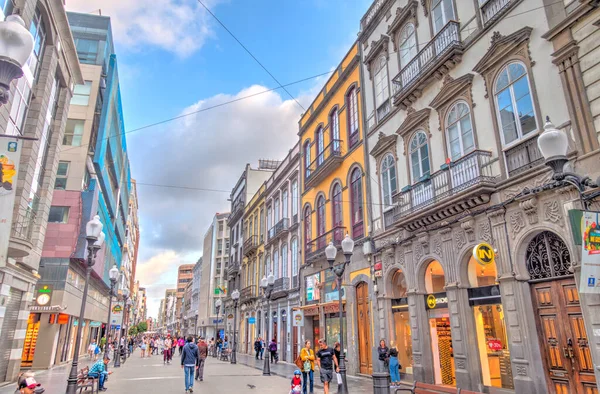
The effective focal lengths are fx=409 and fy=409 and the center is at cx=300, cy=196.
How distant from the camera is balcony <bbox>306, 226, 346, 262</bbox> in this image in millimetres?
19925

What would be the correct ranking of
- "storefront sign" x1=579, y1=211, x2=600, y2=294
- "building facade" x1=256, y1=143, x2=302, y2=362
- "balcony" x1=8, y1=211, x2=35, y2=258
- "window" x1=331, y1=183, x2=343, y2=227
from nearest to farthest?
"storefront sign" x1=579, y1=211, x2=600, y2=294
"balcony" x1=8, y1=211, x2=35, y2=258
"window" x1=331, y1=183, x2=343, y2=227
"building facade" x1=256, y1=143, x2=302, y2=362

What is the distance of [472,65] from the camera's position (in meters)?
12.5

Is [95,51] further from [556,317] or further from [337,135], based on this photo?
[556,317]

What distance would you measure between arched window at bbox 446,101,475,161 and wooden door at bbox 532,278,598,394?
4.60 m

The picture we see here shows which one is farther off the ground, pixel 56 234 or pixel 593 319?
pixel 56 234

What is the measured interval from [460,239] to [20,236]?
14.1m

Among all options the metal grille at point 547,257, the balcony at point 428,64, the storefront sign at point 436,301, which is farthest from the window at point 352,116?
the metal grille at point 547,257

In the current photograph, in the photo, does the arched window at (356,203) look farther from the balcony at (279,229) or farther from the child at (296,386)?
the balcony at (279,229)

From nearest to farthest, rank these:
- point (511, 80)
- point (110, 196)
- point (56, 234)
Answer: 1. point (511, 80)
2. point (56, 234)
3. point (110, 196)

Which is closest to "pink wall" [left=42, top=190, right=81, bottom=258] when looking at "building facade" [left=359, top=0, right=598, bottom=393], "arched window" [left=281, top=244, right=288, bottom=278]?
"arched window" [left=281, top=244, right=288, bottom=278]

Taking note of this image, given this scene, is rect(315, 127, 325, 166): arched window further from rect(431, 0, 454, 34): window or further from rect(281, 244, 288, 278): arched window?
rect(431, 0, 454, 34): window

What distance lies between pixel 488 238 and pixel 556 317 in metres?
2.58

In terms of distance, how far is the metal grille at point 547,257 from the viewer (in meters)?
9.38

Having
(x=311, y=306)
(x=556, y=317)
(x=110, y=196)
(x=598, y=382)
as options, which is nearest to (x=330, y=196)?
(x=311, y=306)
